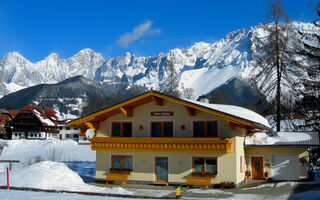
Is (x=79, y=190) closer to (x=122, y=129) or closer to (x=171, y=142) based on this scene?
(x=122, y=129)

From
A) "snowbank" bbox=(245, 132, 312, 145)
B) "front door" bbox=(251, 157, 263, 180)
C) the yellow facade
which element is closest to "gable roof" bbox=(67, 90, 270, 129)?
"snowbank" bbox=(245, 132, 312, 145)

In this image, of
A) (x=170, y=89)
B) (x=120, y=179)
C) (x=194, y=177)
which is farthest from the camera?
(x=170, y=89)

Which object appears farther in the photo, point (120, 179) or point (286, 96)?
point (286, 96)

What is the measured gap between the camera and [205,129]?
23.1 meters

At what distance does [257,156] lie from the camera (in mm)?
25391

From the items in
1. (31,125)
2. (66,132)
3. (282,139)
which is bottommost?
(66,132)

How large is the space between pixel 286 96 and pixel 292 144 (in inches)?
306

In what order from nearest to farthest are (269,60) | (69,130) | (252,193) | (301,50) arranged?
(252,193), (301,50), (269,60), (69,130)

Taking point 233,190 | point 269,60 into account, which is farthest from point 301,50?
point 233,190

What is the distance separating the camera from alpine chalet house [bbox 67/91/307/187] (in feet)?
72.9

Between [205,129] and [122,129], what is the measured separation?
230 inches

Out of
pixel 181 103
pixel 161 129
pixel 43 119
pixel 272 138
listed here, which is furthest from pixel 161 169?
pixel 43 119

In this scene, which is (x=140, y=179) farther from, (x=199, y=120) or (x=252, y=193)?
(x=252, y=193)

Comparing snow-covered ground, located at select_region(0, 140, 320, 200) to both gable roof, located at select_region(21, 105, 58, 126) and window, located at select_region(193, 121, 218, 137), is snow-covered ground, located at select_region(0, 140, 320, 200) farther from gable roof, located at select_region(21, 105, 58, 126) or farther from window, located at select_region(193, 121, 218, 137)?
gable roof, located at select_region(21, 105, 58, 126)
